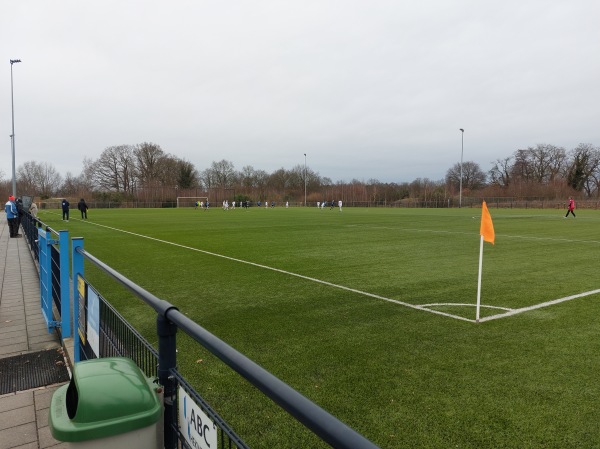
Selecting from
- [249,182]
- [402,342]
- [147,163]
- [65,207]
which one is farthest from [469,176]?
[402,342]

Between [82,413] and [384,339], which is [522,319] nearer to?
[384,339]

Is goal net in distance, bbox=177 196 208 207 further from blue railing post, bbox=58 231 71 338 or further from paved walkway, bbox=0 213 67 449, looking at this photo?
blue railing post, bbox=58 231 71 338

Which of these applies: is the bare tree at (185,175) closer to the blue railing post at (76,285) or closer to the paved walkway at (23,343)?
the paved walkway at (23,343)

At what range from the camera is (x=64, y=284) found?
16.3 ft

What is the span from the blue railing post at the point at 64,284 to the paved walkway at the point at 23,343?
304 millimetres

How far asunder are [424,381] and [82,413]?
357cm

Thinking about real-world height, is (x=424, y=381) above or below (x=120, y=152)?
below

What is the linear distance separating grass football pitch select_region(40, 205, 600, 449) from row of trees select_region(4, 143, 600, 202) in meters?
77.6

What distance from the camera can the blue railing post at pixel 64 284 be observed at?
485cm

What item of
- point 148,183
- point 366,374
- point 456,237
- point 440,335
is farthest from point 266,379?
point 148,183

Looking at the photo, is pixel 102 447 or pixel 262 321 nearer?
pixel 102 447

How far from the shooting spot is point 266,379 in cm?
119

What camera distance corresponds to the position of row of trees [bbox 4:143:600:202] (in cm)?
8649

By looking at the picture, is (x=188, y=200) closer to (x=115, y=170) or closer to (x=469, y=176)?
(x=115, y=170)
